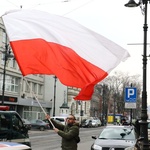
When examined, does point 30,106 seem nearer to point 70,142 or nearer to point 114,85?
point 114,85

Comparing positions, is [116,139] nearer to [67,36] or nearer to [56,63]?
[67,36]

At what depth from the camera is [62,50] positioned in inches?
298

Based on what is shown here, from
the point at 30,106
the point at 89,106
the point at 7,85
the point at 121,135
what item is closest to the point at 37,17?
the point at 121,135

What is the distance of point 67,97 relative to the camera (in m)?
82.8

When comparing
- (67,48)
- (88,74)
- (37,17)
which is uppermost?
(37,17)

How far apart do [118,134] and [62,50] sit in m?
7.80

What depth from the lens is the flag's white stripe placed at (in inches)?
299

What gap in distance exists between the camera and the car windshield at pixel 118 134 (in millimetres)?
14180

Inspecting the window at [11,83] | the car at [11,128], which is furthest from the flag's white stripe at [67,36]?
the window at [11,83]

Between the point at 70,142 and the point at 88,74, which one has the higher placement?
the point at 88,74

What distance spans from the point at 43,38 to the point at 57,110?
74729mm

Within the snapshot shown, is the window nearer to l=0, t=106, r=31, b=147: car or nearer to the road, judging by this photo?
the road

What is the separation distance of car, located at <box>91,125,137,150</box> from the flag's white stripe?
5690 millimetres

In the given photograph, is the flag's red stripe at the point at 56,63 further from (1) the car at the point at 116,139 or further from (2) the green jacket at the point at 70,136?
(1) the car at the point at 116,139
